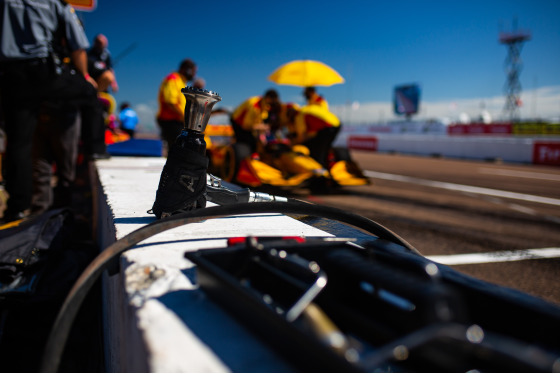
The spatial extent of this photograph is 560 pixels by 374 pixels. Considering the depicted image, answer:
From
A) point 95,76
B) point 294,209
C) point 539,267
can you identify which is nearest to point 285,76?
point 95,76

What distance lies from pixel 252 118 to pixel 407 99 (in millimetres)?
49441

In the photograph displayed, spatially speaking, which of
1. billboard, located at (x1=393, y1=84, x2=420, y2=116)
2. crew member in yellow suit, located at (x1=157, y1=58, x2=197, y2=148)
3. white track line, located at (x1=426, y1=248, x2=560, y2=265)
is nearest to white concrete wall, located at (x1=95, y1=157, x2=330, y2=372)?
white track line, located at (x1=426, y1=248, x2=560, y2=265)

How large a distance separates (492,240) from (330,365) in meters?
3.63

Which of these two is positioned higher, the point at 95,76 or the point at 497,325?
the point at 95,76

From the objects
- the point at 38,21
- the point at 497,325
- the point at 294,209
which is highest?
the point at 38,21

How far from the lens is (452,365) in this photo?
1.80ft

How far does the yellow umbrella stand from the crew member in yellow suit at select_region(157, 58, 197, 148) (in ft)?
8.07

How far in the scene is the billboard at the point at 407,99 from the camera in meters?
51.5

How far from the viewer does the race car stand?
596 centimetres

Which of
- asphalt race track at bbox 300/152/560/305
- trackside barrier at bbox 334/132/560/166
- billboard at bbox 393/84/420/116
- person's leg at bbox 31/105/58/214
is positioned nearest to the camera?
asphalt race track at bbox 300/152/560/305

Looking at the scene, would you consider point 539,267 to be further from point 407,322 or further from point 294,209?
point 407,322

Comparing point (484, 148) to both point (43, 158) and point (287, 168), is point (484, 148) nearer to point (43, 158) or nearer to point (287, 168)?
point (287, 168)

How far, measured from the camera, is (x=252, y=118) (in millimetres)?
6973

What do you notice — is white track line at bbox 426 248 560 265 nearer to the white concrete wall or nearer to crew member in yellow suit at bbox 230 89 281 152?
the white concrete wall
